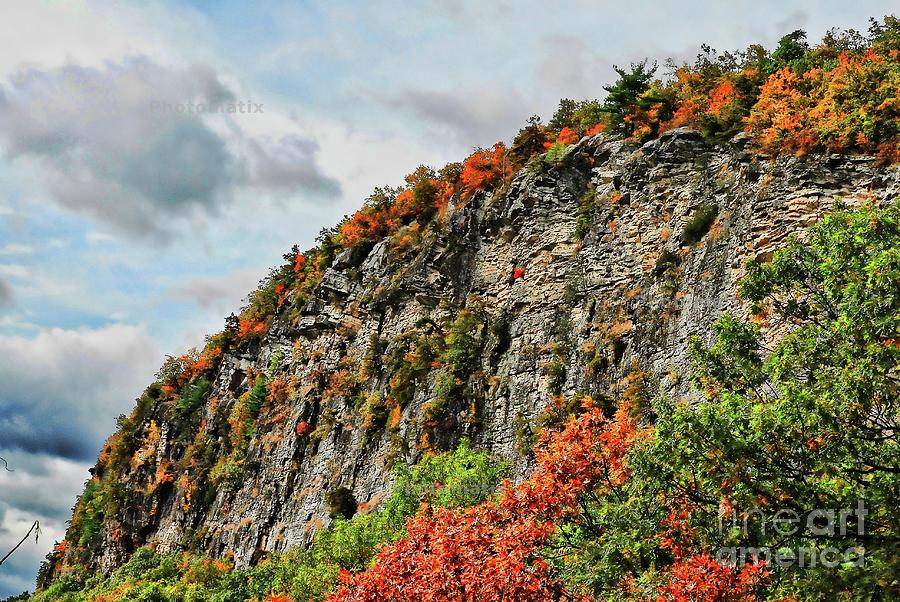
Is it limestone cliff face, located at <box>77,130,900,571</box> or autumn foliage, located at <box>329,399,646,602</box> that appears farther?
limestone cliff face, located at <box>77,130,900,571</box>

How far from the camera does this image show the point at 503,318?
4322cm

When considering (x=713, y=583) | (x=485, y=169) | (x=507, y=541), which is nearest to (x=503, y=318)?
(x=485, y=169)

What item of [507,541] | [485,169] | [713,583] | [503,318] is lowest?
[713,583]

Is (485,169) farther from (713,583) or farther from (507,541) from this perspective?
(713,583)

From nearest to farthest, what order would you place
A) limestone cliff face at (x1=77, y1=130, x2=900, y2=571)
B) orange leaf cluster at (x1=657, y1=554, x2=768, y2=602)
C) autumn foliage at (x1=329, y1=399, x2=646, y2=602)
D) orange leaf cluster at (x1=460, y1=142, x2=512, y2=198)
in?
orange leaf cluster at (x1=657, y1=554, x2=768, y2=602) < autumn foliage at (x1=329, y1=399, x2=646, y2=602) < limestone cliff face at (x1=77, y1=130, x2=900, y2=571) < orange leaf cluster at (x1=460, y1=142, x2=512, y2=198)

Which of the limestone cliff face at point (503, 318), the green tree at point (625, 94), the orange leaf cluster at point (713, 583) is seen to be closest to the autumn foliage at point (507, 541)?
the orange leaf cluster at point (713, 583)

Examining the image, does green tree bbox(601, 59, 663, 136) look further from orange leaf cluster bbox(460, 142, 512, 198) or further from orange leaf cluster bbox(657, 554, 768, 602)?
orange leaf cluster bbox(657, 554, 768, 602)

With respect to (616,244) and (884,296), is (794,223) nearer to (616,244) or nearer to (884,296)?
(616,244)

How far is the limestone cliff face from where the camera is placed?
33.0m

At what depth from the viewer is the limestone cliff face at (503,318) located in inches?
1298

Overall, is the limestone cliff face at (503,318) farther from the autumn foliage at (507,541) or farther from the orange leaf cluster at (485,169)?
the autumn foliage at (507,541)

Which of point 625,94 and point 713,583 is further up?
point 625,94

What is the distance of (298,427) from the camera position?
50.3 metres

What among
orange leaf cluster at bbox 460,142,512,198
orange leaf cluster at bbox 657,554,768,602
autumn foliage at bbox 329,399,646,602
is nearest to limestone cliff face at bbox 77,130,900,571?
orange leaf cluster at bbox 460,142,512,198
